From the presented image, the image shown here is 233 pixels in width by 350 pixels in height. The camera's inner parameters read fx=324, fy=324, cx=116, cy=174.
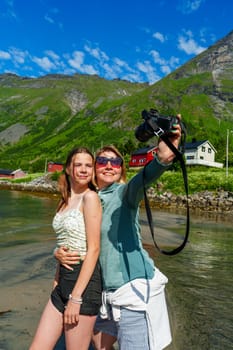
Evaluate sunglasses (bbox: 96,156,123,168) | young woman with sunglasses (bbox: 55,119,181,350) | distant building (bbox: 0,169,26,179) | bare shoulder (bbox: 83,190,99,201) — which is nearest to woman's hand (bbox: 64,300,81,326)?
young woman with sunglasses (bbox: 55,119,181,350)

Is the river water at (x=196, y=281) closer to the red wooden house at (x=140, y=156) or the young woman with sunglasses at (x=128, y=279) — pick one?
the young woman with sunglasses at (x=128, y=279)

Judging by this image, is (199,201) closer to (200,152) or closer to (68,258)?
(200,152)

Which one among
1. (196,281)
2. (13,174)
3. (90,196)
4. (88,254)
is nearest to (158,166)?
(90,196)

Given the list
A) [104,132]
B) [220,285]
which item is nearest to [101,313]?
[220,285]

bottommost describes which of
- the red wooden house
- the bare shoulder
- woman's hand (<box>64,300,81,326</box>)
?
woman's hand (<box>64,300,81,326</box>)

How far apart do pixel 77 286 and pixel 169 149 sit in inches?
65.8

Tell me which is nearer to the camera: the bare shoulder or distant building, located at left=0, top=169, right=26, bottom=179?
the bare shoulder

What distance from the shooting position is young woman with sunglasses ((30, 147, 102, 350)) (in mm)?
3326

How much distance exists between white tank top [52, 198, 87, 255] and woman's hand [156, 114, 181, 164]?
115 cm

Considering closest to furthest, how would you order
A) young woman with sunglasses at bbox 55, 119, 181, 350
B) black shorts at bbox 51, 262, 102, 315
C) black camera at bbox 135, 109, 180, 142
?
black camera at bbox 135, 109, 180, 142, young woman with sunglasses at bbox 55, 119, 181, 350, black shorts at bbox 51, 262, 102, 315

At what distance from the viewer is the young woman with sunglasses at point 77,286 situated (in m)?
3.33

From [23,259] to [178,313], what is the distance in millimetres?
7239

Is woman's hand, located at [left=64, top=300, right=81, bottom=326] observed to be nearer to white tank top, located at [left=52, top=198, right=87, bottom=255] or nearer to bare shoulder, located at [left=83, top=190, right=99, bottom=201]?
white tank top, located at [left=52, top=198, right=87, bottom=255]

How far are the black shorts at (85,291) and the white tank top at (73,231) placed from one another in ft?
0.67
